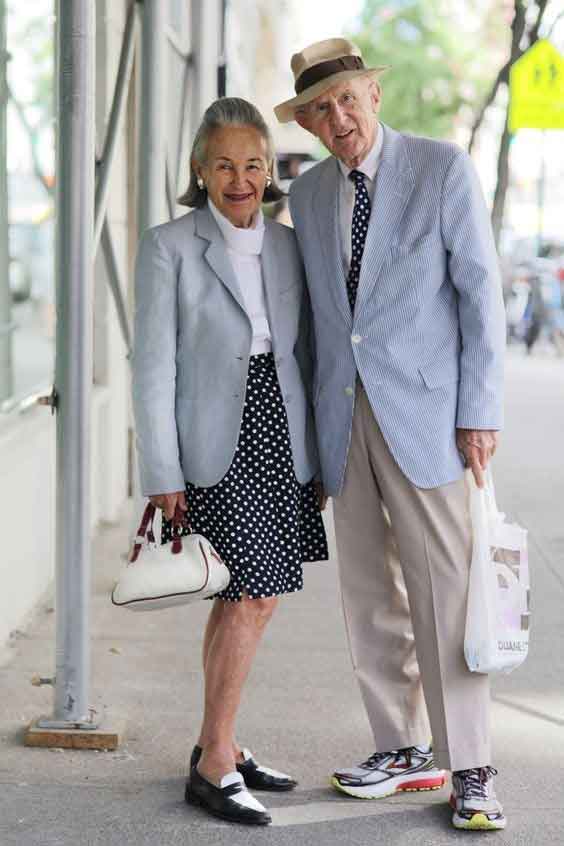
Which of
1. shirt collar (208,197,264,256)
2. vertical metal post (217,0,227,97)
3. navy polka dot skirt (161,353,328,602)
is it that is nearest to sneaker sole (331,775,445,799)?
navy polka dot skirt (161,353,328,602)

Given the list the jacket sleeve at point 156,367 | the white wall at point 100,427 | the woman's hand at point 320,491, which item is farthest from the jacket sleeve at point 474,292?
the white wall at point 100,427

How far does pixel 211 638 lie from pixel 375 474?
0.64m

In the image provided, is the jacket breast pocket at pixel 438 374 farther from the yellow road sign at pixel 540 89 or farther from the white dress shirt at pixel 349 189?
the yellow road sign at pixel 540 89

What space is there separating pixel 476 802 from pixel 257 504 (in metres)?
0.98

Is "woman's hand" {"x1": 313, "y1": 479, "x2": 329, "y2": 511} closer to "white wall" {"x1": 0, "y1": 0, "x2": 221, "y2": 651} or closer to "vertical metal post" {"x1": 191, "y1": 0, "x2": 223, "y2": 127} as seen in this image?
"white wall" {"x1": 0, "y1": 0, "x2": 221, "y2": 651}

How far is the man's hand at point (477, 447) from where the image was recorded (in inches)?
148

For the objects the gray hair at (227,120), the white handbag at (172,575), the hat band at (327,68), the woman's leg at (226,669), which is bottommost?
the woman's leg at (226,669)

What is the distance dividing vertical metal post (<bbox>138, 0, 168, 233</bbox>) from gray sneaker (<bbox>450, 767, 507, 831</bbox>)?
3.10 m

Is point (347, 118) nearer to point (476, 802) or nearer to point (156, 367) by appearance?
point (156, 367)

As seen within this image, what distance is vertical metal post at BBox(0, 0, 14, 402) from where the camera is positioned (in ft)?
18.9

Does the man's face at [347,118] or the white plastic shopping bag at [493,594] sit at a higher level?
the man's face at [347,118]

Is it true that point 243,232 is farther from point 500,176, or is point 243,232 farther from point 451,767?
point 500,176

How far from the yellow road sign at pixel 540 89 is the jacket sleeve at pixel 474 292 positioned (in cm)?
933

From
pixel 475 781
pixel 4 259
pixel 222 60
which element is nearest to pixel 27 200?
pixel 4 259
